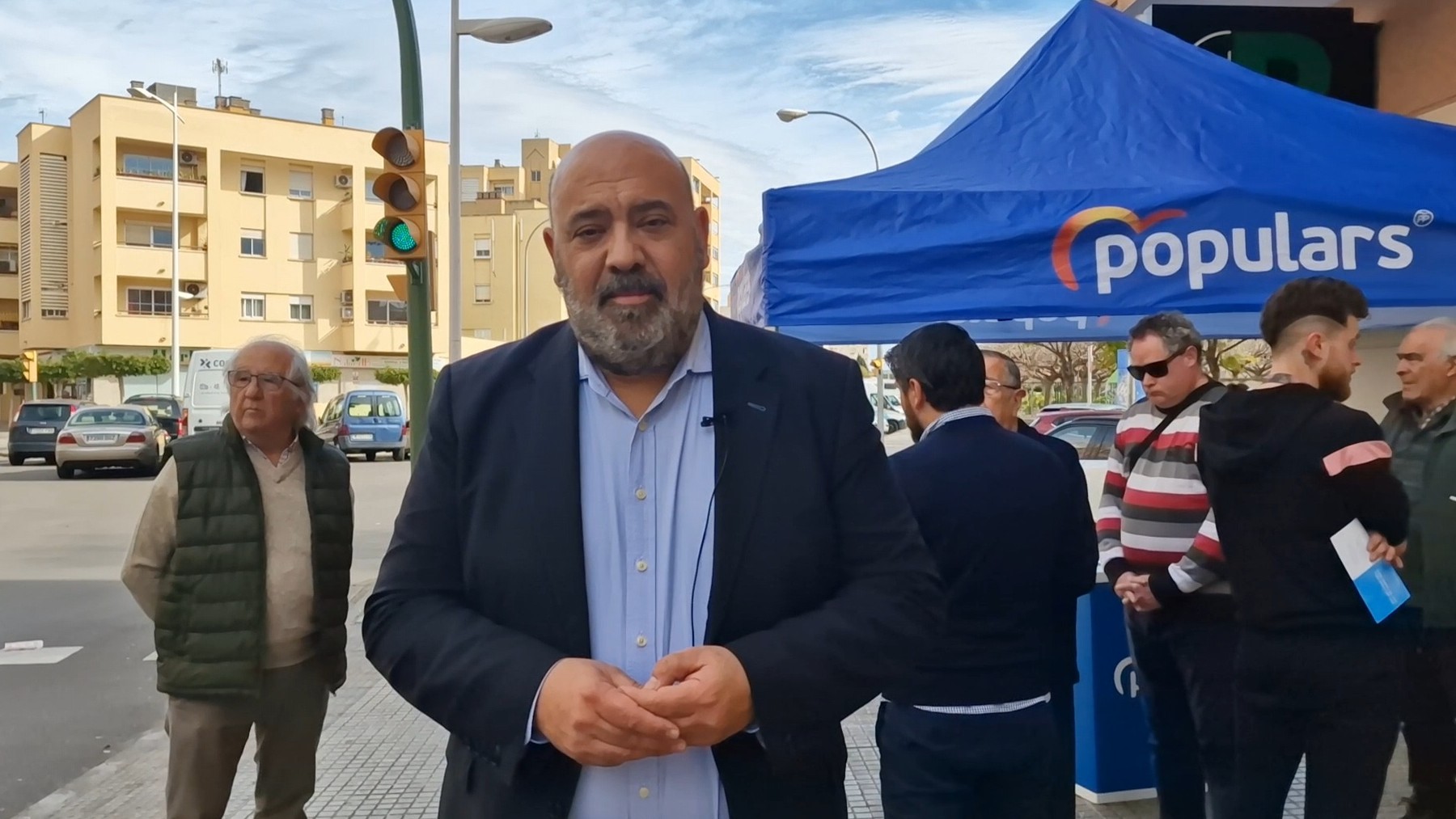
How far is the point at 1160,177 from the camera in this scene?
3.59m

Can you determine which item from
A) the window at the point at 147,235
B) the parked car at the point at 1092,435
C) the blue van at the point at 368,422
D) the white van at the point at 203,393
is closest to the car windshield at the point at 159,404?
the white van at the point at 203,393

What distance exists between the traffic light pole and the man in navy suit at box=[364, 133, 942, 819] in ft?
18.2

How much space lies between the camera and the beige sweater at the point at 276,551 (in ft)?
11.0

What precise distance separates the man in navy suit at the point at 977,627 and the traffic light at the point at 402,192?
4949 millimetres

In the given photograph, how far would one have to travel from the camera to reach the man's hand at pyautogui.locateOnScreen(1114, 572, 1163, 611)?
3.55 metres

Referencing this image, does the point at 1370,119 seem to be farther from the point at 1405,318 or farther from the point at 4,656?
the point at 4,656

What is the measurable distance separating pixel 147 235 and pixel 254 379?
4617 centimetres

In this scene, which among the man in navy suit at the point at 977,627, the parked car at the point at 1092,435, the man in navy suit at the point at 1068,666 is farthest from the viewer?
the parked car at the point at 1092,435

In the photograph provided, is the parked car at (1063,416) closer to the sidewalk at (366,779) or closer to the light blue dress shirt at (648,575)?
the sidewalk at (366,779)

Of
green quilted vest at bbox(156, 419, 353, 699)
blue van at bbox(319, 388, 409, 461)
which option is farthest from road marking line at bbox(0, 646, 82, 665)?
blue van at bbox(319, 388, 409, 461)

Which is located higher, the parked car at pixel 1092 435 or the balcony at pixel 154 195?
the balcony at pixel 154 195

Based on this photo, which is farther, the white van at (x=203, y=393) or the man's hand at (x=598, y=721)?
the white van at (x=203, y=393)

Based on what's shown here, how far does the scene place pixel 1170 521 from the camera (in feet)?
12.0

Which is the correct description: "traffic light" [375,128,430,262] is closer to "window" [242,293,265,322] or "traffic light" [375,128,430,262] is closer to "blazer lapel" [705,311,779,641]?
"blazer lapel" [705,311,779,641]
